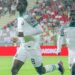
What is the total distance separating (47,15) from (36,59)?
24.2 meters

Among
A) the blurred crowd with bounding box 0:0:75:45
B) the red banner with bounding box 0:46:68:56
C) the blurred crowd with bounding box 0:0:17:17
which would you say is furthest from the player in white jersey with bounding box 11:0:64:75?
the blurred crowd with bounding box 0:0:17:17

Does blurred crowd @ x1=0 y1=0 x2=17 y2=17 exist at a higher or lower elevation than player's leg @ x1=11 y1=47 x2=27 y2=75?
lower

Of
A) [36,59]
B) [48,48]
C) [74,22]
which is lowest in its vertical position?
[48,48]

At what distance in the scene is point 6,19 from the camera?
36.8 metres

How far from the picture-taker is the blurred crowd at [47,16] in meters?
29.7

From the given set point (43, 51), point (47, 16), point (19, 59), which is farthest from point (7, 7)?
point (19, 59)

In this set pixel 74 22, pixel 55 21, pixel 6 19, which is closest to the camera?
pixel 74 22

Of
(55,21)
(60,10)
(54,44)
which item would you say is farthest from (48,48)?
(60,10)

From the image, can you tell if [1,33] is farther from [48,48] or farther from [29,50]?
[29,50]

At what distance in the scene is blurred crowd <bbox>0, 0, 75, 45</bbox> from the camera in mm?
29744

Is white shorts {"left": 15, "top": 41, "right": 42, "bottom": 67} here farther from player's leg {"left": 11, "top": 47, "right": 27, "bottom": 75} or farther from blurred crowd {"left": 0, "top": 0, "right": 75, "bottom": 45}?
blurred crowd {"left": 0, "top": 0, "right": 75, "bottom": 45}

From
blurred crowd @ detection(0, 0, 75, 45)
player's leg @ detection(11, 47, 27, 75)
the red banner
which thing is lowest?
the red banner

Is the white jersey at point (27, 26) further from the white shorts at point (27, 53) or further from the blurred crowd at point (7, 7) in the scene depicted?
the blurred crowd at point (7, 7)

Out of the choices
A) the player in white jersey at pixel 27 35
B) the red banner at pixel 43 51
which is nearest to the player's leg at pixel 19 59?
the player in white jersey at pixel 27 35
